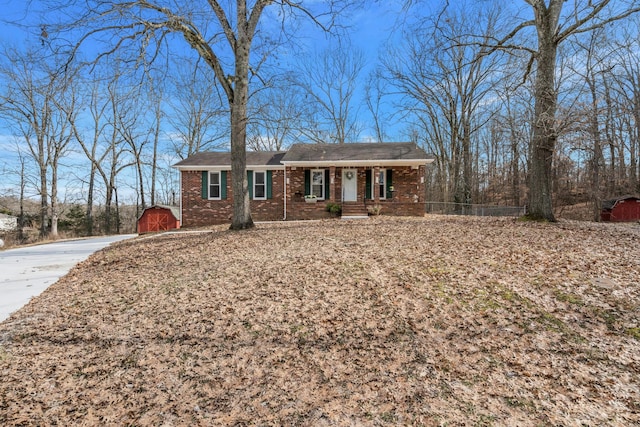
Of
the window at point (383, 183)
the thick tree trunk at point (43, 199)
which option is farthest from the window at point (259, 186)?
the thick tree trunk at point (43, 199)

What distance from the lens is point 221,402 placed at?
2180 mm

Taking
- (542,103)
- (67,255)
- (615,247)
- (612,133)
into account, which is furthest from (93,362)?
(612,133)

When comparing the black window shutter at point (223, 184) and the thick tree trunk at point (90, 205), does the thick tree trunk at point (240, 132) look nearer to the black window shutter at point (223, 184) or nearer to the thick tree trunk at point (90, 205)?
the black window shutter at point (223, 184)

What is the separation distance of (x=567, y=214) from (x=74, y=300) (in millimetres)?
25256

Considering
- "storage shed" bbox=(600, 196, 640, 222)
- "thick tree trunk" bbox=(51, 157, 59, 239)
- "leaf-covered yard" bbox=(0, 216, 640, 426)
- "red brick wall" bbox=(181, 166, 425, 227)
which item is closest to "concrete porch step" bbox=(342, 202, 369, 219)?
"red brick wall" bbox=(181, 166, 425, 227)

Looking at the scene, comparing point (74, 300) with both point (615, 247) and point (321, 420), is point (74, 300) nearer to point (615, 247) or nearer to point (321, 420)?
point (321, 420)

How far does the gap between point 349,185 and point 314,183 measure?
1780mm

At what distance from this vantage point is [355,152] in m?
15.4

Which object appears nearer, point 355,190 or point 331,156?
point 331,156

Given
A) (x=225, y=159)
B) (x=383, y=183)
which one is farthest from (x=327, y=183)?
(x=225, y=159)

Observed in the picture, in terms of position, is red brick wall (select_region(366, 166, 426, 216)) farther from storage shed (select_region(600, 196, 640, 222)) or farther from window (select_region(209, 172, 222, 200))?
storage shed (select_region(600, 196, 640, 222))

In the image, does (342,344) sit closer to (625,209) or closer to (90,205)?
(625,209)

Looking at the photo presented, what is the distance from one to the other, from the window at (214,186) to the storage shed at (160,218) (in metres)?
2.44

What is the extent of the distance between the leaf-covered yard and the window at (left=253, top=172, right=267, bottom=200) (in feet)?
35.2
